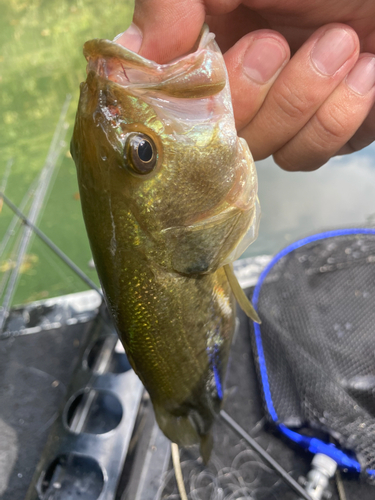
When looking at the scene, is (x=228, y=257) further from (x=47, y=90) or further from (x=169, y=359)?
(x=47, y=90)

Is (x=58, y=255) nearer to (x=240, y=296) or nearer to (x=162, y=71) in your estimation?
(x=240, y=296)

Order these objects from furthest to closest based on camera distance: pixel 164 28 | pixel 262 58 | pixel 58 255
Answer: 1. pixel 58 255
2. pixel 262 58
3. pixel 164 28

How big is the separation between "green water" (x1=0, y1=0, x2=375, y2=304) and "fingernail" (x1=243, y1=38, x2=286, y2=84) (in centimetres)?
160

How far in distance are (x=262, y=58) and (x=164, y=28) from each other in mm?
328

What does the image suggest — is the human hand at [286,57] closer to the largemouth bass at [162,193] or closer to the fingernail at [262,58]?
the fingernail at [262,58]

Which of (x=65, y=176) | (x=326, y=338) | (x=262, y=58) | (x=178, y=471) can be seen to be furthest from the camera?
(x=65, y=176)

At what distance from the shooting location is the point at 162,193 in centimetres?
91

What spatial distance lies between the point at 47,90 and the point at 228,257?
7.17 m

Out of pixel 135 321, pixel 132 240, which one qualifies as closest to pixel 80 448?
pixel 135 321

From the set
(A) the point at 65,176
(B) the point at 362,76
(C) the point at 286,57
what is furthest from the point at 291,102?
(A) the point at 65,176

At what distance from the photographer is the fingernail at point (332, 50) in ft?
3.60

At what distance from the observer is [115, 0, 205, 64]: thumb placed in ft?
3.13

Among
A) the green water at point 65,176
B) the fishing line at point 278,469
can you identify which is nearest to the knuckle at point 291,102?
the fishing line at point 278,469

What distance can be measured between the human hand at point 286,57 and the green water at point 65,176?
1347 mm
